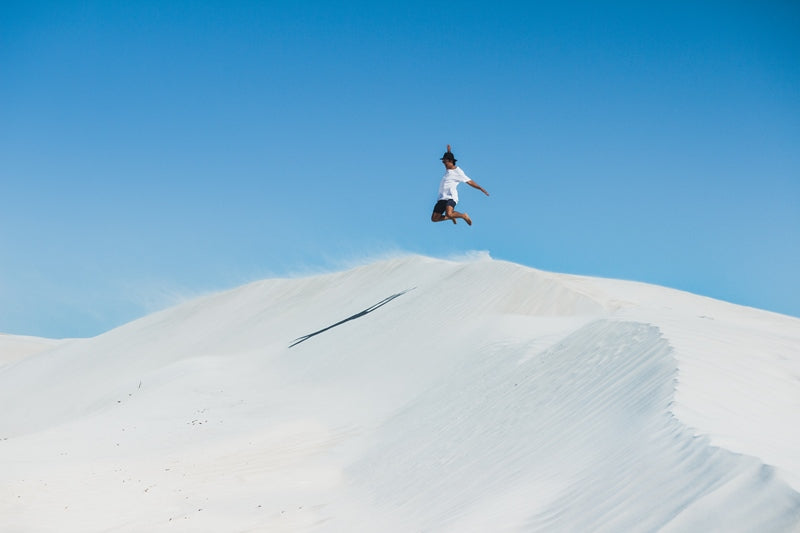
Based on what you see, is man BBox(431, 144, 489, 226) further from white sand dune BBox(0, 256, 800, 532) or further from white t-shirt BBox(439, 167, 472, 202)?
white sand dune BBox(0, 256, 800, 532)

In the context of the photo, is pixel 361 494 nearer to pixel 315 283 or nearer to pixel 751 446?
pixel 751 446

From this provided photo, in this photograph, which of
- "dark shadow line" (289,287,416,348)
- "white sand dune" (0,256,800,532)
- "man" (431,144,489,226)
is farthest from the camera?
"dark shadow line" (289,287,416,348)

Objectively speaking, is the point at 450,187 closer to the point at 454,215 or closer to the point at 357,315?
the point at 454,215

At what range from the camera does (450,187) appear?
548 inches

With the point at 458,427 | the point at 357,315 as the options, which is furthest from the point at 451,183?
the point at 357,315

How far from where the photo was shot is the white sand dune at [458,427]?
5.45 m

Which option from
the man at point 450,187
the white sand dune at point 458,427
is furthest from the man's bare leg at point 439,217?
the white sand dune at point 458,427

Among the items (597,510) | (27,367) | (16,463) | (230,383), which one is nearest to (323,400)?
(230,383)

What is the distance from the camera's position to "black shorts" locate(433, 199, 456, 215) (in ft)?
45.8

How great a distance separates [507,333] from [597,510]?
8.24 m

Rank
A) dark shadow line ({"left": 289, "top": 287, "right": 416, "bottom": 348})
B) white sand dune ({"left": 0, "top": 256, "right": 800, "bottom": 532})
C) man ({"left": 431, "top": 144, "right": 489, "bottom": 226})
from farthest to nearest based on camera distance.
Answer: dark shadow line ({"left": 289, "top": 287, "right": 416, "bottom": 348})
man ({"left": 431, "top": 144, "right": 489, "bottom": 226})
white sand dune ({"left": 0, "top": 256, "right": 800, "bottom": 532})

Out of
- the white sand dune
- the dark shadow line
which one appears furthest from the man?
the dark shadow line

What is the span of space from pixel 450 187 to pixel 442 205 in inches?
12.3

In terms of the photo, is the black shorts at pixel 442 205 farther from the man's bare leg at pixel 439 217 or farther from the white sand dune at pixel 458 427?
the white sand dune at pixel 458 427
